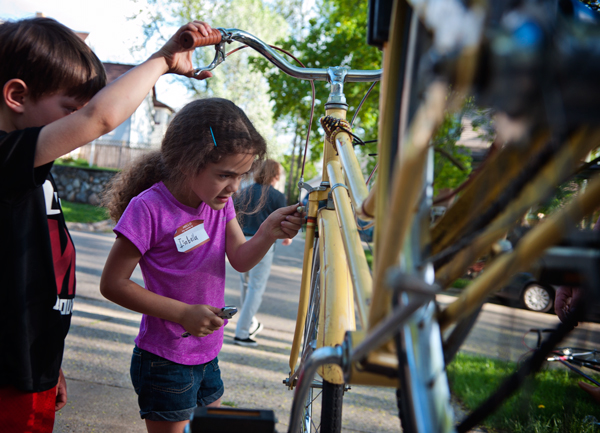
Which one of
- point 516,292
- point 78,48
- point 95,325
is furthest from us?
point 95,325

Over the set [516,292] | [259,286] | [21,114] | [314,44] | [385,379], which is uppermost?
[314,44]

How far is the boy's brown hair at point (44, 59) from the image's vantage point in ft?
4.29

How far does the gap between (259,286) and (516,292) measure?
11.5 feet

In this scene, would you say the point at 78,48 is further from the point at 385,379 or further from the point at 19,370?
the point at 385,379

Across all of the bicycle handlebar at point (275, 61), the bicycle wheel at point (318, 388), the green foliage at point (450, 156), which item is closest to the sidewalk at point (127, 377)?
the bicycle wheel at point (318, 388)

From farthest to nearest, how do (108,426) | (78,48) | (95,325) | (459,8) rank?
(95,325)
(108,426)
(78,48)
(459,8)

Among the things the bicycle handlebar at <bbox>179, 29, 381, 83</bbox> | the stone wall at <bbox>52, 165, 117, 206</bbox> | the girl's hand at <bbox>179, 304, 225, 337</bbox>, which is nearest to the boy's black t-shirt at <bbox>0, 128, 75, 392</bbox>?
the girl's hand at <bbox>179, 304, 225, 337</bbox>

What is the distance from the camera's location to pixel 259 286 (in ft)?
13.4

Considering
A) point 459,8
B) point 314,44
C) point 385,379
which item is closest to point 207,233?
point 385,379

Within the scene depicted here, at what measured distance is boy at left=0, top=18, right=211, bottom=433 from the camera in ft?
4.22

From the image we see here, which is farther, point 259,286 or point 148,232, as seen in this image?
point 259,286

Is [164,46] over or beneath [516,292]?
over

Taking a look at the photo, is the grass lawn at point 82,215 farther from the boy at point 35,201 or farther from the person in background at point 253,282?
the boy at point 35,201

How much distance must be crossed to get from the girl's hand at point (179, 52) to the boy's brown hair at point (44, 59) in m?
0.30
